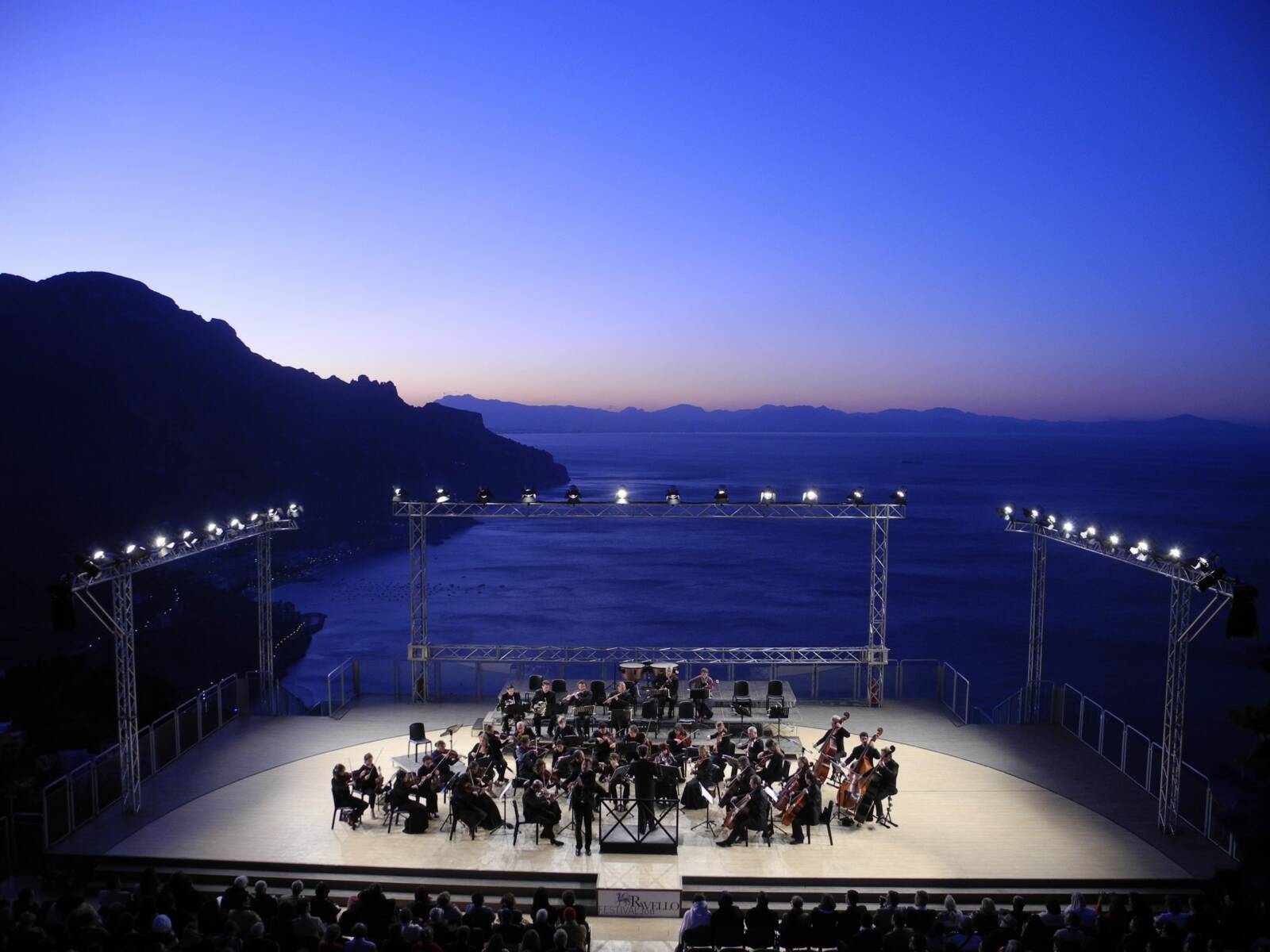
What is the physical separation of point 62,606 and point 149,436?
8697 centimetres

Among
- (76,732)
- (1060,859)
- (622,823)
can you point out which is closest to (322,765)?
(622,823)

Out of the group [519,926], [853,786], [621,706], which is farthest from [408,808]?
[853,786]

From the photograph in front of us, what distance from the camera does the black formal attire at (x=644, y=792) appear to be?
1257 centimetres

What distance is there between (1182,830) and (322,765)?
1347 centimetres

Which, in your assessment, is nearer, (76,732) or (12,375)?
(76,732)

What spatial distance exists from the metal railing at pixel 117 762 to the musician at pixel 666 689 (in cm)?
800

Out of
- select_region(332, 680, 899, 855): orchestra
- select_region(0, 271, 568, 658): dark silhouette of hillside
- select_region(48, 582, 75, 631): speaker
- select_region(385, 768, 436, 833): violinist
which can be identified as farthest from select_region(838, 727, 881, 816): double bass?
select_region(0, 271, 568, 658): dark silhouette of hillside

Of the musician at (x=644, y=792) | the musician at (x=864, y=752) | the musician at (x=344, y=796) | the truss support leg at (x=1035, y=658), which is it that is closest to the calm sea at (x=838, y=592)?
the truss support leg at (x=1035, y=658)

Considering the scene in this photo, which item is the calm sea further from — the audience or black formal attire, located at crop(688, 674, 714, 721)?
the audience

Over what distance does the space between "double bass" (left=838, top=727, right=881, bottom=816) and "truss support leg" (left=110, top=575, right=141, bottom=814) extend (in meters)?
10.4

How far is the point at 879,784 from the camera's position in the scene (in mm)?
13156

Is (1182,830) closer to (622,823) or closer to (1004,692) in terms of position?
(622,823)

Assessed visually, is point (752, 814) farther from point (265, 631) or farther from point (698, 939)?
point (265, 631)

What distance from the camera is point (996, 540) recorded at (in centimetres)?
10312
